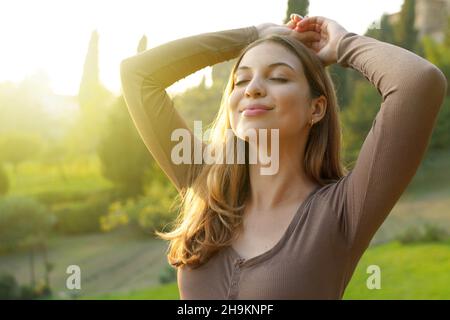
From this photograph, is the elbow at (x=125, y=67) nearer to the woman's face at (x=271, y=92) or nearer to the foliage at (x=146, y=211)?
the woman's face at (x=271, y=92)

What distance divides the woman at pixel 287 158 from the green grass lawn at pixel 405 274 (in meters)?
5.70

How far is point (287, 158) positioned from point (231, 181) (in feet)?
0.48

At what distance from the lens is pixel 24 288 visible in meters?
8.29

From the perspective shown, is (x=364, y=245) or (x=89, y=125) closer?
(x=364, y=245)

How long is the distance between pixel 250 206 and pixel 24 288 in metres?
7.51

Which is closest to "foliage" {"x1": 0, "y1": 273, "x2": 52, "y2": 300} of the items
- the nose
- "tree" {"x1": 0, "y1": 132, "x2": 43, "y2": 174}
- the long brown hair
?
"tree" {"x1": 0, "y1": 132, "x2": 43, "y2": 174}

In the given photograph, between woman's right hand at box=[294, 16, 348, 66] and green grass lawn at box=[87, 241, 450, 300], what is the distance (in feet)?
18.8

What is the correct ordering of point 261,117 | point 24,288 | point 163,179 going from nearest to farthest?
point 261,117 → point 24,288 → point 163,179

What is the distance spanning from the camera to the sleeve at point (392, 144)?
122cm

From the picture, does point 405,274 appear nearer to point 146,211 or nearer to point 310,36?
point 146,211

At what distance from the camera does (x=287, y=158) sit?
1.42 meters
